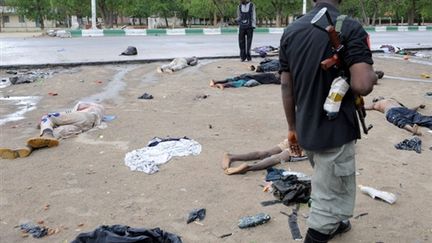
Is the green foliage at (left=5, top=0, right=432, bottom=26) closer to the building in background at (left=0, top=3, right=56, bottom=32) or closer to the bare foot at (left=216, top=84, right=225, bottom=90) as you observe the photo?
the building in background at (left=0, top=3, right=56, bottom=32)

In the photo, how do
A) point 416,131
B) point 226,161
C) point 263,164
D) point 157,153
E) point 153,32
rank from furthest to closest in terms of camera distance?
point 153,32, point 416,131, point 157,153, point 226,161, point 263,164

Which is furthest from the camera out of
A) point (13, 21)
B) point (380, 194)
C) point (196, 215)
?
point (13, 21)

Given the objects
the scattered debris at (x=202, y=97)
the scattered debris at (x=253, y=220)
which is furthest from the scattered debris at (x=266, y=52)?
the scattered debris at (x=253, y=220)

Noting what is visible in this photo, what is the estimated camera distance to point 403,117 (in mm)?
7051

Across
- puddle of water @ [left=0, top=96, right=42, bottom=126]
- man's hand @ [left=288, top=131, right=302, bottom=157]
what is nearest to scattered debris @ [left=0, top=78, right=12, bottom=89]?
puddle of water @ [left=0, top=96, right=42, bottom=126]

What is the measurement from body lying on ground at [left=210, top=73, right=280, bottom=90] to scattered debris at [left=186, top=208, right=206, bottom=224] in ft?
19.4

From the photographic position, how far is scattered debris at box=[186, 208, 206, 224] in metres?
4.06

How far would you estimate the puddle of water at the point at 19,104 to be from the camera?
26.1 feet

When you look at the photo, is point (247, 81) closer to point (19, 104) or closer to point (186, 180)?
point (19, 104)

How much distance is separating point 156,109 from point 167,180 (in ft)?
11.3

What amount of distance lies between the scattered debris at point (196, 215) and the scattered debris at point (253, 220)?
35 centimetres

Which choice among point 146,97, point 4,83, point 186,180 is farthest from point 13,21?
point 186,180

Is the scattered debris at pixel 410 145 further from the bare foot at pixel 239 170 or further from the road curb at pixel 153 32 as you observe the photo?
the road curb at pixel 153 32

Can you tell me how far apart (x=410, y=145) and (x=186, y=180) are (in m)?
2.91
